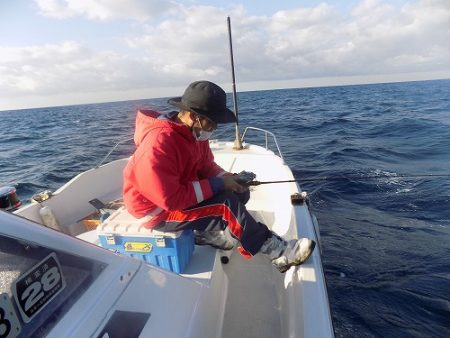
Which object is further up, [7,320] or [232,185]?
[7,320]

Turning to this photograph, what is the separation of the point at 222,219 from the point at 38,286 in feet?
5.48

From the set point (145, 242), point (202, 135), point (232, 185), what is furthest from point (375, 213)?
point (145, 242)

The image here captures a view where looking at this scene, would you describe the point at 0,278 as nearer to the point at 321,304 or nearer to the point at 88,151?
the point at 321,304

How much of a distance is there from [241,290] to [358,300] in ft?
6.29

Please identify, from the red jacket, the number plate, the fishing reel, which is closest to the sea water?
the fishing reel

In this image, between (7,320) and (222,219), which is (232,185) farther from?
(7,320)

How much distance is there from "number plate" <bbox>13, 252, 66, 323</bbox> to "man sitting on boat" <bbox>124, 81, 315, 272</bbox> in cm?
105

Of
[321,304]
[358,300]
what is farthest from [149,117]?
[358,300]

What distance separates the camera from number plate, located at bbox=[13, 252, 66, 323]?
1.03 meters

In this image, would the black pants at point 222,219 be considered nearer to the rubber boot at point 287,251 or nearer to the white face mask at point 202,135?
the rubber boot at point 287,251

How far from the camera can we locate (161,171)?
7.20 feet

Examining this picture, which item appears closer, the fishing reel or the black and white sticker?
the black and white sticker

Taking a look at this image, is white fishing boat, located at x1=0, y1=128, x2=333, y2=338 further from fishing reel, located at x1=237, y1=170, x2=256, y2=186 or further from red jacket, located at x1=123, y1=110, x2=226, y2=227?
fishing reel, located at x1=237, y1=170, x2=256, y2=186

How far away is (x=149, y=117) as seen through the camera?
253 cm
